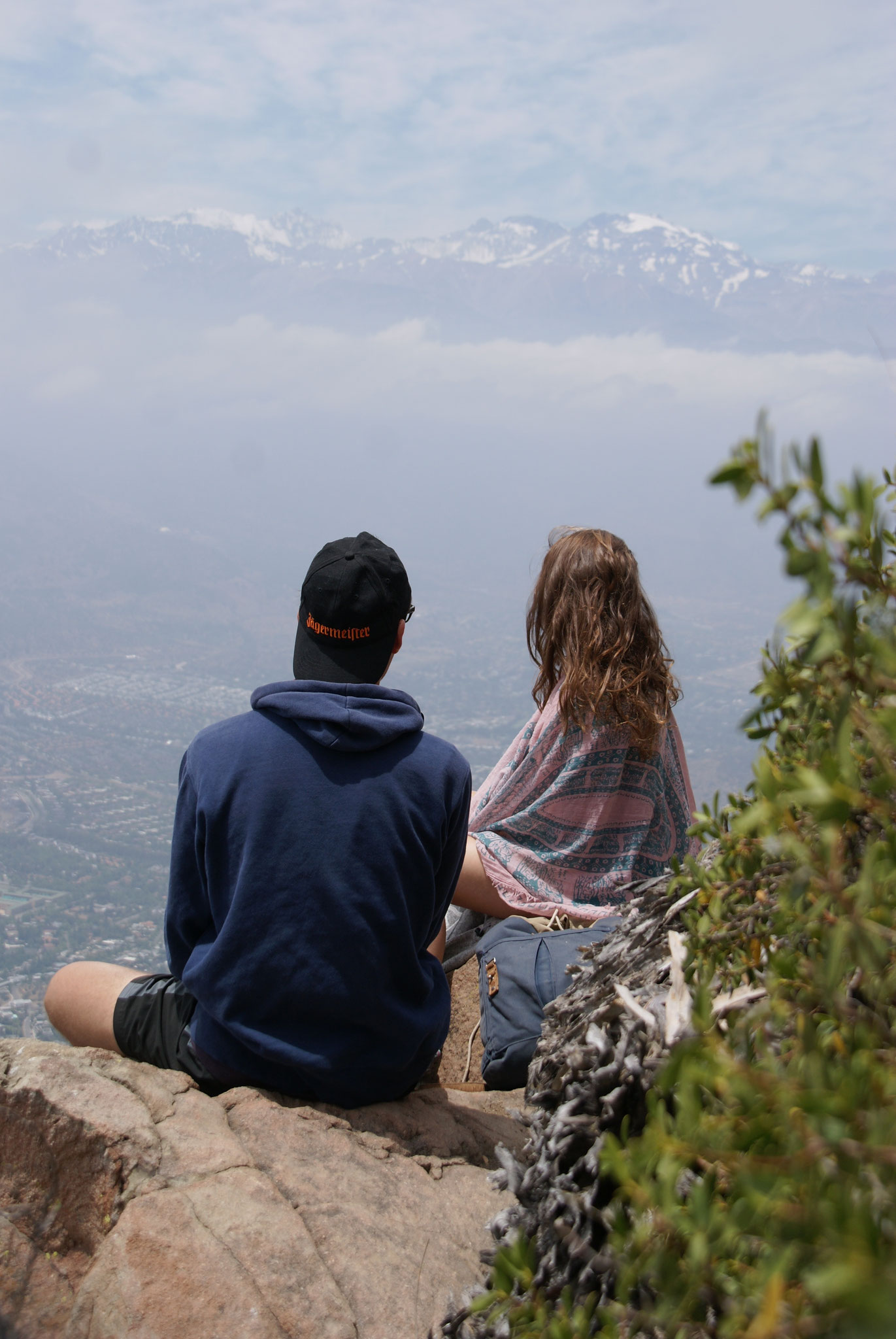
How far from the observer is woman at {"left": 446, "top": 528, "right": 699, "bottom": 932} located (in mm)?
3750

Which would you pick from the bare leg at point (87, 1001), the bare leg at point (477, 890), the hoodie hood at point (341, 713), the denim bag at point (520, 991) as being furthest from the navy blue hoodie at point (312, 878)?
the bare leg at point (477, 890)

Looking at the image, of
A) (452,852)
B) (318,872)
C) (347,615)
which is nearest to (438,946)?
(452,852)

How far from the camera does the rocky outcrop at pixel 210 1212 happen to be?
1783mm

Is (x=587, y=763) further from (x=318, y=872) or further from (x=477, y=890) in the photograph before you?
(x=318, y=872)

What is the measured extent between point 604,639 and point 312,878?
70.3 inches

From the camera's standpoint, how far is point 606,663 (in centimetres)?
373

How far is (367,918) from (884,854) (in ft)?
5.78

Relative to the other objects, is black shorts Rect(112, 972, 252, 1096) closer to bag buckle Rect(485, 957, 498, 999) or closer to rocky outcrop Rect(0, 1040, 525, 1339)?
rocky outcrop Rect(0, 1040, 525, 1339)

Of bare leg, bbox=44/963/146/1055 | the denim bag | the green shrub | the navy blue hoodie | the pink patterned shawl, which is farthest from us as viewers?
the pink patterned shawl

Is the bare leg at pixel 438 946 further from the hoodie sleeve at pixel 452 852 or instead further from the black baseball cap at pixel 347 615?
the black baseball cap at pixel 347 615

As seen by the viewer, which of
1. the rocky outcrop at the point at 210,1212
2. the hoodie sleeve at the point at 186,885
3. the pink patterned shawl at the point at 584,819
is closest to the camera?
the rocky outcrop at the point at 210,1212

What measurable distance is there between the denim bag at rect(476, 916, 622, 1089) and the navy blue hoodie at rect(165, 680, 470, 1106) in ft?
1.96

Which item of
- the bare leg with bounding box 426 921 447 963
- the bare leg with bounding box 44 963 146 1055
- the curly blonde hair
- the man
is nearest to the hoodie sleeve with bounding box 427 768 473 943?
the man

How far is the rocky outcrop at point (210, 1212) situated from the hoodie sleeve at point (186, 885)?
35 centimetres
